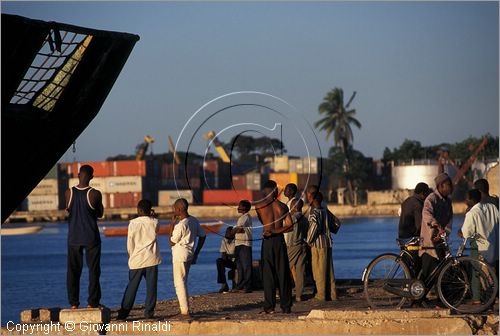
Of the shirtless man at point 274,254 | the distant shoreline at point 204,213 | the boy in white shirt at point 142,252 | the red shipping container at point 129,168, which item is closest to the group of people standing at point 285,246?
the shirtless man at point 274,254

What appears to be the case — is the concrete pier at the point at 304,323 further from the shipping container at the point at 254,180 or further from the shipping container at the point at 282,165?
the shipping container at the point at 254,180

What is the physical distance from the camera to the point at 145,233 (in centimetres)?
1245

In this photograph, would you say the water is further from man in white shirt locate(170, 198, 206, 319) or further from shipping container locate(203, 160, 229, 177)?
shipping container locate(203, 160, 229, 177)

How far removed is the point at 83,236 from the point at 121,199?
4905 inches

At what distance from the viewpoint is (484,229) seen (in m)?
12.7

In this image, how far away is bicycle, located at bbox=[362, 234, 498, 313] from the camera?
12.2 m

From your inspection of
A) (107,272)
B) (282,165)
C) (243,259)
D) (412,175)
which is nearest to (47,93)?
(243,259)

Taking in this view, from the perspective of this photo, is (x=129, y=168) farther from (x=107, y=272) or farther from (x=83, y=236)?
(x=83, y=236)

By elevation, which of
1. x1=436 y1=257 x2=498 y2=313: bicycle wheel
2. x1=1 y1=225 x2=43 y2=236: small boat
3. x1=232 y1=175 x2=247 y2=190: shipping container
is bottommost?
x1=1 y1=225 x2=43 y2=236: small boat

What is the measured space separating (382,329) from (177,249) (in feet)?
8.12

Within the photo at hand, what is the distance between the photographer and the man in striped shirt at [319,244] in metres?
14.3

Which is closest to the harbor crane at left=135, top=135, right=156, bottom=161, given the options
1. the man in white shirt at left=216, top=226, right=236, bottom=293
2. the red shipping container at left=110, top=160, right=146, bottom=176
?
the red shipping container at left=110, top=160, right=146, bottom=176

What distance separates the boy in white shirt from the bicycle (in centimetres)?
224

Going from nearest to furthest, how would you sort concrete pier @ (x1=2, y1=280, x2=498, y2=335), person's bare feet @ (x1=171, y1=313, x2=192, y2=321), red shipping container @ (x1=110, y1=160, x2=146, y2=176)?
concrete pier @ (x1=2, y1=280, x2=498, y2=335)
person's bare feet @ (x1=171, y1=313, x2=192, y2=321)
red shipping container @ (x1=110, y1=160, x2=146, y2=176)
